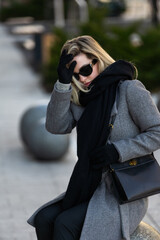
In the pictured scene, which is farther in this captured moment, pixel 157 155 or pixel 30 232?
pixel 157 155

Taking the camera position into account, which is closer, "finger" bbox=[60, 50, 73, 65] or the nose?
"finger" bbox=[60, 50, 73, 65]

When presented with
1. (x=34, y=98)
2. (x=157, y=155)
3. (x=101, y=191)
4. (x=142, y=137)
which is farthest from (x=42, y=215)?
(x=34, y=98)

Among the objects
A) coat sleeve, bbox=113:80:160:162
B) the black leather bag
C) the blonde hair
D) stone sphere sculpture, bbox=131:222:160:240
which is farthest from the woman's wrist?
stone sphere sculpture, bbox=131:222:160:240

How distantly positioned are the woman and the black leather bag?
0.22ft

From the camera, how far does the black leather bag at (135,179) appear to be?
11.2ft

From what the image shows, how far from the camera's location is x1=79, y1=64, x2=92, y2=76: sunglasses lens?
3642 millimetres

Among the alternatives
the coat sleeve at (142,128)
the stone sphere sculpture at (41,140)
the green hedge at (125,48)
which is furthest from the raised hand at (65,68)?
the green hedge at (125,48)

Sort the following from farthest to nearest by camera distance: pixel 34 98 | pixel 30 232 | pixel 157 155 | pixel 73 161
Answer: pixel 34 98
pixel 73 161
pixel 157 155
pixel 30 232

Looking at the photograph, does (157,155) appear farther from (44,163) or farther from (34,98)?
(34,98)

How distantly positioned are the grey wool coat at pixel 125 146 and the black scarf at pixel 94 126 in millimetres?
51

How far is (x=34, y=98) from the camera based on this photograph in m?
13.7

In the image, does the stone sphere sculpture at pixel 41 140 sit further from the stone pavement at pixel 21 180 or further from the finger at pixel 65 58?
the finger at pixel 65 58

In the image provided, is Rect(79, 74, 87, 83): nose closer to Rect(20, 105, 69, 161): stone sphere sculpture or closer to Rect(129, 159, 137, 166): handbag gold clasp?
Rect(129, 159, 137, 166): handbag gold clasp

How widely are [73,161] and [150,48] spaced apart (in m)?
6.92
